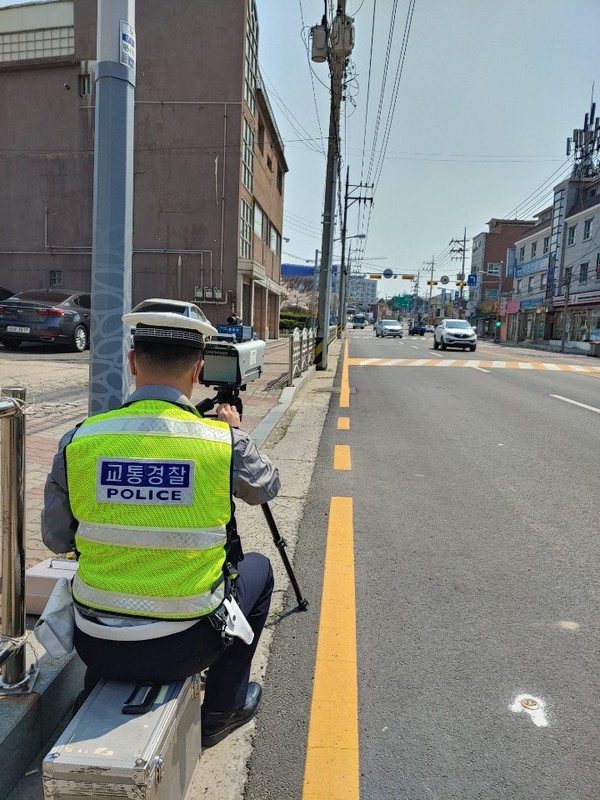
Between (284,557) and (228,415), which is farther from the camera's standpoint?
(284,557)

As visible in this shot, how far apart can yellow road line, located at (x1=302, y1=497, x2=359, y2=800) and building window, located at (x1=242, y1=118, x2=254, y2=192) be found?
2228cm

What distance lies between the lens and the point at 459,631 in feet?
9.73

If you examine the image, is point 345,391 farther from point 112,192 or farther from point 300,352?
point 112,192

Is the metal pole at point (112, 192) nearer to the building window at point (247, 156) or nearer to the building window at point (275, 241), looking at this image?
the building window at point (247, 156)

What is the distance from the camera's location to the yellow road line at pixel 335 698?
6.59 feet

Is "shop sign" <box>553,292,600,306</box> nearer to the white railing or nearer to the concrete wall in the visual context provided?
the concrete wall

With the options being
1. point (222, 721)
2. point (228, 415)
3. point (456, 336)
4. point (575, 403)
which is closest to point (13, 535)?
point (228, 415)

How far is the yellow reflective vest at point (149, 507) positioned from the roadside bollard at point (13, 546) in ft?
1.33

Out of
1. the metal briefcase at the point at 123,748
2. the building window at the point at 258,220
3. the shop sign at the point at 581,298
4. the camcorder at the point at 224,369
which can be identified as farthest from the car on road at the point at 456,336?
the metal briefcase at the point at 123,748

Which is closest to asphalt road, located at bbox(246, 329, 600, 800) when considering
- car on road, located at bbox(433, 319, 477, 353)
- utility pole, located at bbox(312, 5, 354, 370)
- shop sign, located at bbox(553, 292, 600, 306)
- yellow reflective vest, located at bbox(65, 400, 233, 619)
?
yellow reflective vest, located at bbox(65, 400, 233, 619)

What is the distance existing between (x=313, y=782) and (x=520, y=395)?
10921 millimetres

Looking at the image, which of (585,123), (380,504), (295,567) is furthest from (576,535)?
(585,123)

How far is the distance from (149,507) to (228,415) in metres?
0.54

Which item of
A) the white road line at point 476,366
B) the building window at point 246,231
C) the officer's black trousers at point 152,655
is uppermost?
the building window at point 246,231
